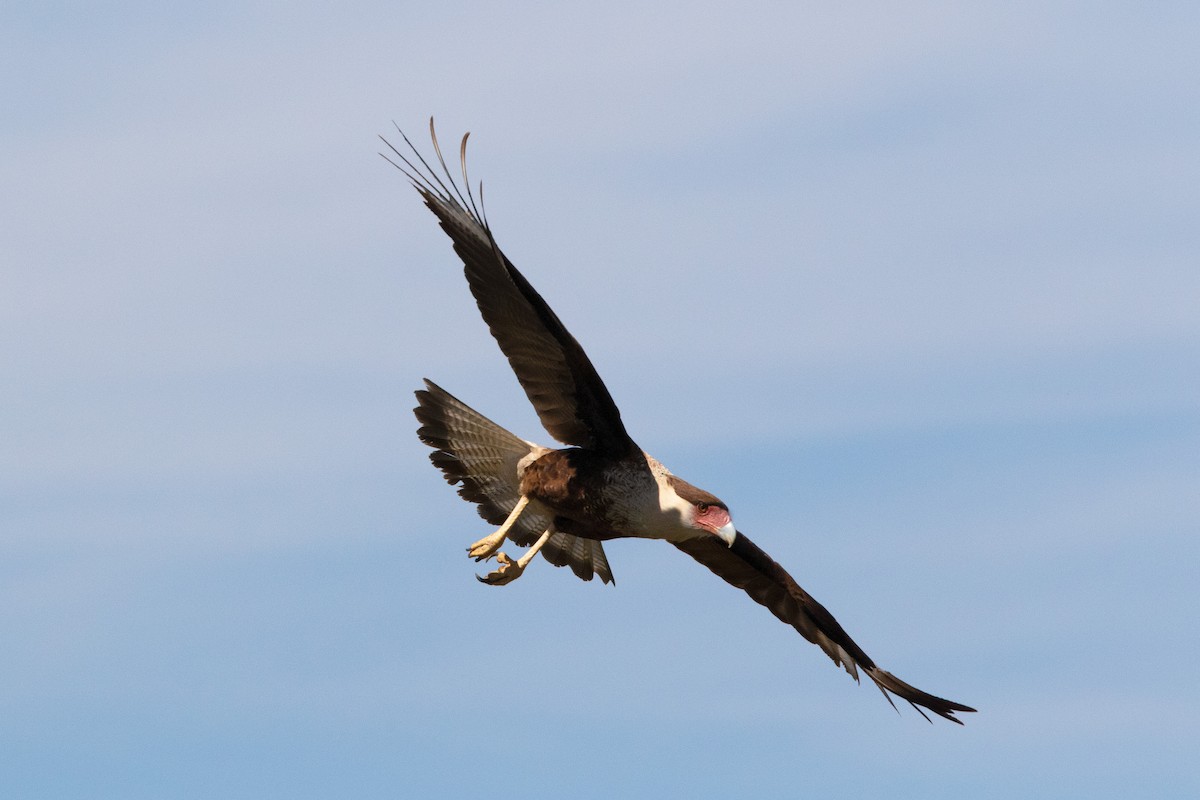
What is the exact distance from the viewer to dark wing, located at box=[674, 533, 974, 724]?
1291cm

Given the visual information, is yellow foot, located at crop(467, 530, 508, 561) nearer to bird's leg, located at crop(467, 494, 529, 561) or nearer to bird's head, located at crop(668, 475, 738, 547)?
bird's leg, located at crop(467, 494, 529, 561)

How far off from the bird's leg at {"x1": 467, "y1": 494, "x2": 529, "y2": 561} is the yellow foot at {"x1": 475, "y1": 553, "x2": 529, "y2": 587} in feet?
0.38

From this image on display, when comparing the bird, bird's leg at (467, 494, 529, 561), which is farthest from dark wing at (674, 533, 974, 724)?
bird's leg at (467, 494, 529, 561)

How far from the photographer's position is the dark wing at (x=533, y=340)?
10.8 m

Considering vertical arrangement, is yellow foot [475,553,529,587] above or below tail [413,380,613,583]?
below

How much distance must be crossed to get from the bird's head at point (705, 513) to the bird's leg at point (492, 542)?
3.11ft

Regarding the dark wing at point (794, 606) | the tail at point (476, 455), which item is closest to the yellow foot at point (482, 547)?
the tail at point (476, 455)

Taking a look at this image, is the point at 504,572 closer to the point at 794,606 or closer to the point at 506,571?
the point at 506,571

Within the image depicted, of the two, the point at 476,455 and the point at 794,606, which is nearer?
the point at 476,455

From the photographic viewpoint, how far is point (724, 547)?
12914mm

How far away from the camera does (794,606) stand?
43.2ft

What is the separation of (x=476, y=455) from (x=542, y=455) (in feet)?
1.96

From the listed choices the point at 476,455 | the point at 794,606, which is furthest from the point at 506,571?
the point at 794,606

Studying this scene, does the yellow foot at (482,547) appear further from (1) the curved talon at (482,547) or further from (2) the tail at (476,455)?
(2) the tail at (476,455)
